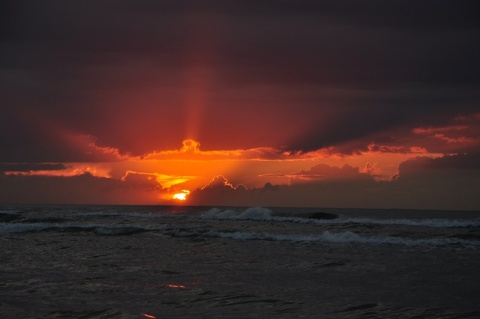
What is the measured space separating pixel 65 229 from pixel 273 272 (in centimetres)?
2535

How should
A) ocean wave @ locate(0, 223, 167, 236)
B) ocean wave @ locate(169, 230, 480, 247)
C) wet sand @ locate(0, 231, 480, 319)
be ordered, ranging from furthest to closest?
1. ocean wave @ locate(0, 223, 167, 236)
2. ocean wave @ locate(169, 230, 480, 247)
3. wet sand @ locate(0, 231, 480, 319)

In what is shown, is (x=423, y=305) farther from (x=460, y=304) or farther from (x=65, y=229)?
(x=65, y=229)

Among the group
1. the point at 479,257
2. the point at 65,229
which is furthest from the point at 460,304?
the point at 65,229

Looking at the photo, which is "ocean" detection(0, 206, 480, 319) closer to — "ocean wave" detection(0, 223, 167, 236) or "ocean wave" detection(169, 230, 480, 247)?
"ocean wave" detection(169, 230, 480, 247)

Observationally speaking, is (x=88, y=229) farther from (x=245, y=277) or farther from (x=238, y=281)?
(x=238, y=281)

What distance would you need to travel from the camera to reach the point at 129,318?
480 inches

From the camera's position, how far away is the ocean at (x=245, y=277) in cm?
1323

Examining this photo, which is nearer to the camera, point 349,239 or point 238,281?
point 238,281

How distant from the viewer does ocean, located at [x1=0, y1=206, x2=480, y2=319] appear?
43.4ft

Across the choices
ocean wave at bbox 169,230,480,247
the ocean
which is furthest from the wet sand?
ocean wave at bbox 169,230,480,247

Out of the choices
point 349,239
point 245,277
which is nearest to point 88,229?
point 349,239

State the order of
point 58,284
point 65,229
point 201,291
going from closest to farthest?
point 201,291, point 58,284, point 65,229

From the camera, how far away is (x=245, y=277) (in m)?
17.9

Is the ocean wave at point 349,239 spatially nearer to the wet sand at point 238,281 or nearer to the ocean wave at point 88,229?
the wet sand at point 238,281
